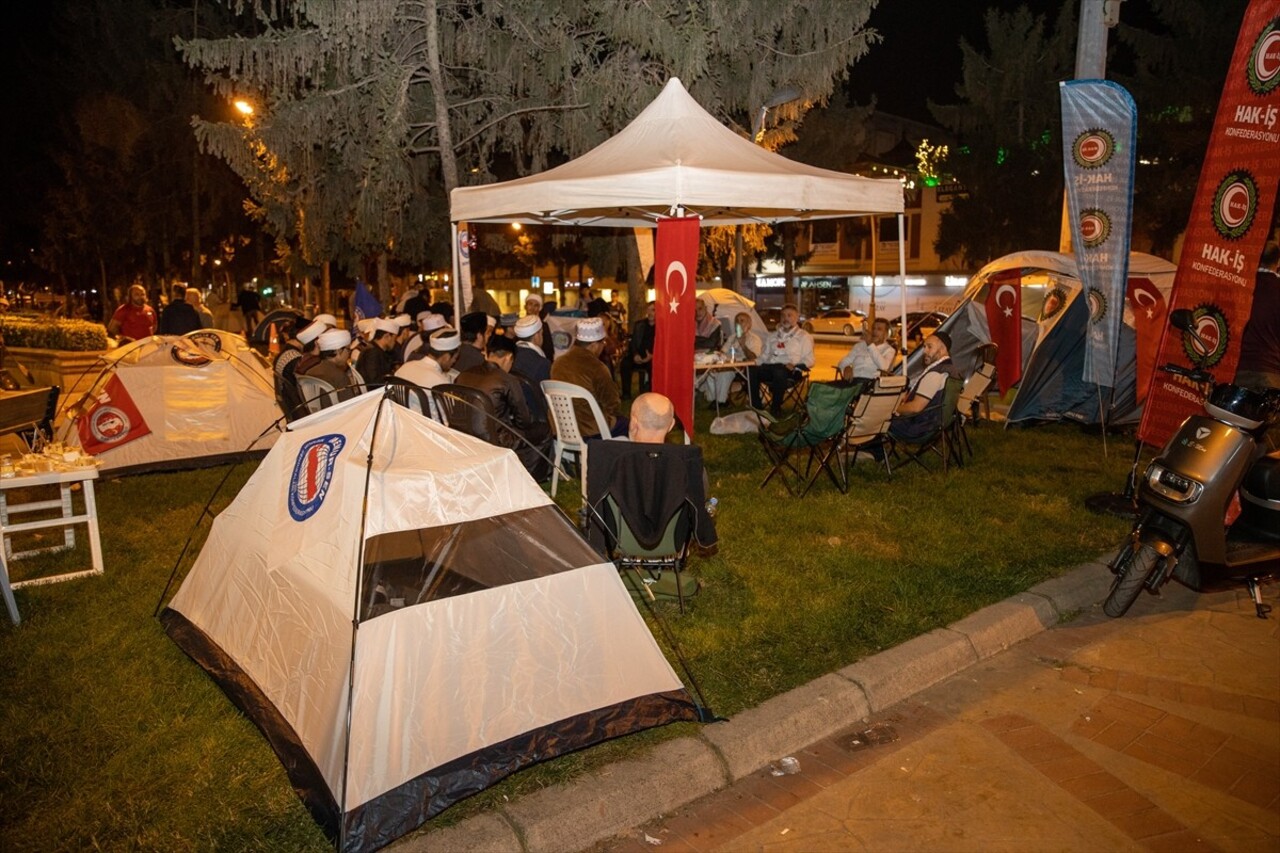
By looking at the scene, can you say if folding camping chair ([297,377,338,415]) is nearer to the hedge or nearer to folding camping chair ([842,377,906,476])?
folding camping chair ([842,377,906,476])

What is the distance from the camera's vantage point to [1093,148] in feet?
24.7

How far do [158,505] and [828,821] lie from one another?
5918 millimetres

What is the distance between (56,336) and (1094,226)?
567 inches

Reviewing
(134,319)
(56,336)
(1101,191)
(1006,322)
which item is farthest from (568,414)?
(56,336)

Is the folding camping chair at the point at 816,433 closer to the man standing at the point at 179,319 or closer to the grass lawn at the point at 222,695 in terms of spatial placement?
the grass lawn at the point at 222,695

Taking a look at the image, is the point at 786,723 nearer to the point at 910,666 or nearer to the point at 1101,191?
the point at 910,666

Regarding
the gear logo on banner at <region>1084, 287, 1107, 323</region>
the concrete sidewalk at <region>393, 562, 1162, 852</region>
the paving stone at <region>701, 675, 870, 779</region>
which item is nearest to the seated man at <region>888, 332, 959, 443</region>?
the gear logo on banner at <region>1084, 287, 1107, 323</region>

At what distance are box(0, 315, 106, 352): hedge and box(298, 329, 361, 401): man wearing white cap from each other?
28.0 feet

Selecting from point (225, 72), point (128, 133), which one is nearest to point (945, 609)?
point (225, 72)

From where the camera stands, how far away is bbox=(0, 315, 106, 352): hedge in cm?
1352

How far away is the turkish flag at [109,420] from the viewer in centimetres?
770

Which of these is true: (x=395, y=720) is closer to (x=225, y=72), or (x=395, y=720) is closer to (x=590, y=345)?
(x=590, y=345)

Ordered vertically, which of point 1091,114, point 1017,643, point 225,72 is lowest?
point 1017,643

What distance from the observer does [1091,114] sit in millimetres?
7469
